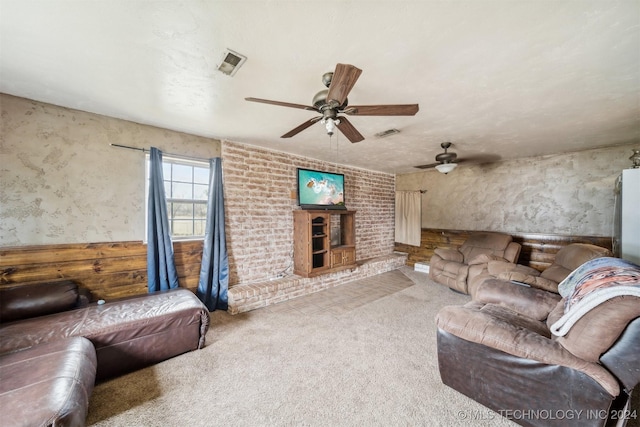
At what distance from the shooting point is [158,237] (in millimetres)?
2625

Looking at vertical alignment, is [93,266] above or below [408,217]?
below

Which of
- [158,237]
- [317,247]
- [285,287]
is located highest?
[158,237]

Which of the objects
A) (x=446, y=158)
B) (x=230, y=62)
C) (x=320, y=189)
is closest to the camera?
(x=230, y=62)

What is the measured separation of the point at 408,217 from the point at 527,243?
7.46ft

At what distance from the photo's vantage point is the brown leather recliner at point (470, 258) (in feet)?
12.0

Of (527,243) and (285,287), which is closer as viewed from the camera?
(285,287)

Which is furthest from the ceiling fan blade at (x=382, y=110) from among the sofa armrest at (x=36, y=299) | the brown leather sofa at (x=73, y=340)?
the sofa armrest at (x=36, y=299)

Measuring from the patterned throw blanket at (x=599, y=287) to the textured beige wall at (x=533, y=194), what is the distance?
2965 millimetres

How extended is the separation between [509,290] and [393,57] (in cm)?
220

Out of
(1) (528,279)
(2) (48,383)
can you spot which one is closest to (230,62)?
(2) (48,383)

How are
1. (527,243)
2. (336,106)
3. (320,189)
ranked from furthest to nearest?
(320,189), (527,243), (336,106)

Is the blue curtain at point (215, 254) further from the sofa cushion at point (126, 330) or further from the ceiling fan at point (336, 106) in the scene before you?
the ceiling fan at point (336, 106)

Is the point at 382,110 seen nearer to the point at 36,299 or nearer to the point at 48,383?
the point at 48,383

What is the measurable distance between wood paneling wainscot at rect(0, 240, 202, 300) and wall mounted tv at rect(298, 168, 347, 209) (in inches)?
75.9
